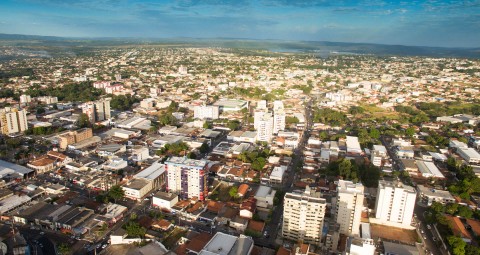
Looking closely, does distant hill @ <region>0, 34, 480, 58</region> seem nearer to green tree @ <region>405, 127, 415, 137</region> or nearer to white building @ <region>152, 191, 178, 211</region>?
green tree @ <region>405, 127, 415, 137</region>

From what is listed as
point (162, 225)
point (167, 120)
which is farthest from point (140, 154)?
point (167, 120)

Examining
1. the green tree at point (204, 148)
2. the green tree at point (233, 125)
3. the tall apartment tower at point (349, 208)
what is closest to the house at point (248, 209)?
the tall apartment tower at point (349, 208)

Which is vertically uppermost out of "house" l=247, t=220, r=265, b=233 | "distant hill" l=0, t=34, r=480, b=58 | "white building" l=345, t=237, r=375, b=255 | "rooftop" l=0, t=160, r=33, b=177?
"distant hill" l=0, t=34, r=480, b=58

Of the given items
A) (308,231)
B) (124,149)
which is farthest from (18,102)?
(308,231)

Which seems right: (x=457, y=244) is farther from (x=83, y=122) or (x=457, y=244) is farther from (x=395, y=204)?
(x=83, y=122)

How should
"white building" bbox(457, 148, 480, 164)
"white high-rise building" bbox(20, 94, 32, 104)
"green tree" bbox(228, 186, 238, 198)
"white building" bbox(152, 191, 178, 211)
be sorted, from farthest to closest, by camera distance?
"white high-rise building" bbox(20, 94, 32, 104)
"white building" bbox(457, 148, 480, 164)
"green tree" bbox(228, 186, 238, 198)
"white building" bbox(152, 191, 178, 211)

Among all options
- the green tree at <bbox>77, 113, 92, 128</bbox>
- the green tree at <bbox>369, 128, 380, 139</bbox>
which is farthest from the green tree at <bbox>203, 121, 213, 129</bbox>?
the green tree at <bbox>369, 128, 380, 139</bbox>
